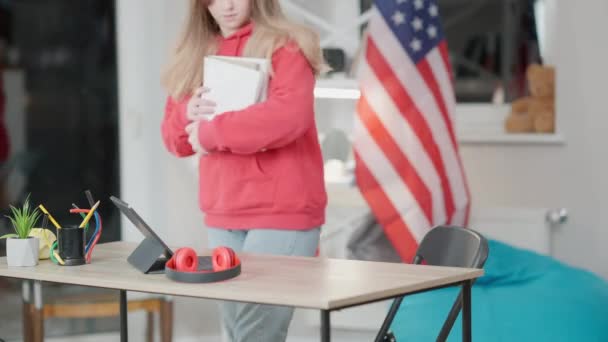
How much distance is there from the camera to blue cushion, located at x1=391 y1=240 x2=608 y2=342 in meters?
3.25

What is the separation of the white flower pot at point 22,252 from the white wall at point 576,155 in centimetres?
243

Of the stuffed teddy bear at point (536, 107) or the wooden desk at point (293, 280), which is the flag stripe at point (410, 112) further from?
the wooden desk at point (293, 280)

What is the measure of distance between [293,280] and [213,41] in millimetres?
906

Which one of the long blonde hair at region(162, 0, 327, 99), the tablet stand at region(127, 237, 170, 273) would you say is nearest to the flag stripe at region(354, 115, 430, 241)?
the long blonde hair at region(162, 0, 327, 99)

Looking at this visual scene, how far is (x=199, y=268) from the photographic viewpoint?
6.77 feet

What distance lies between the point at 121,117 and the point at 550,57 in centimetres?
179

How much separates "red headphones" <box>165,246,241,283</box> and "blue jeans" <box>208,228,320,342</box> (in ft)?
1.15

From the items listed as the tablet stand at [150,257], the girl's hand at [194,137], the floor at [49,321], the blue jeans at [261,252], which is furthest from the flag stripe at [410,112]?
the tablet stand at [150,257]

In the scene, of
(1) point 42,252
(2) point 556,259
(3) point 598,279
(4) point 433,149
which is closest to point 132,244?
(1) point 42,252

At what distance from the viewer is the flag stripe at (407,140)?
3850 millimetres

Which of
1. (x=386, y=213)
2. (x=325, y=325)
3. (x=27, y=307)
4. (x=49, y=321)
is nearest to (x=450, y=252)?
(x=325, y=325)

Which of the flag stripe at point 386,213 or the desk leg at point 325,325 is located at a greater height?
the desk leg at point 325,325

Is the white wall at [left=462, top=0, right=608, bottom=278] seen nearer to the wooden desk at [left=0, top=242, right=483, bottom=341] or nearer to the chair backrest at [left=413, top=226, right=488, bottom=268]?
the chair backrest at [left=413, top=226, right=488, bottom=268]

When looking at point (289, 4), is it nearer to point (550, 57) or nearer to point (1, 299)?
point (550, 57)
